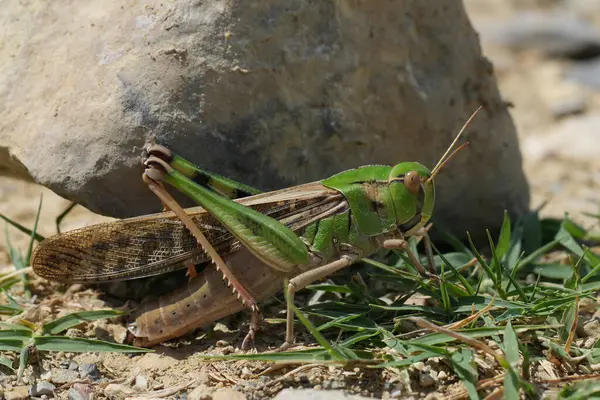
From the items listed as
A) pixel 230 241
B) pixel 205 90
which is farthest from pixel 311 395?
pixel 205 90

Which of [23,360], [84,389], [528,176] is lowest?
[528,176]

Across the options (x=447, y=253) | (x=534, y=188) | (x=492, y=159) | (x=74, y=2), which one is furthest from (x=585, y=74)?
(x=74, y=2)

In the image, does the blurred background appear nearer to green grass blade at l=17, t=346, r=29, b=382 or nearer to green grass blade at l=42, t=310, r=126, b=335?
green grass blade at l=42, t=310, r=126, b=335

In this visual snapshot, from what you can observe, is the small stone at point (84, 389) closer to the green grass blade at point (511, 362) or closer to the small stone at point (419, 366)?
the small stone at point (419, 366)

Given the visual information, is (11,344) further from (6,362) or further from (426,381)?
(426,381)

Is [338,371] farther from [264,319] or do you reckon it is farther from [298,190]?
[298,190]

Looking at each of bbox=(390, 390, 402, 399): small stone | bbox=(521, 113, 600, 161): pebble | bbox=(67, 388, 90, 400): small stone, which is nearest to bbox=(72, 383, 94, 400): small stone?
bbox=(67, 388, 90, 400): small stone
